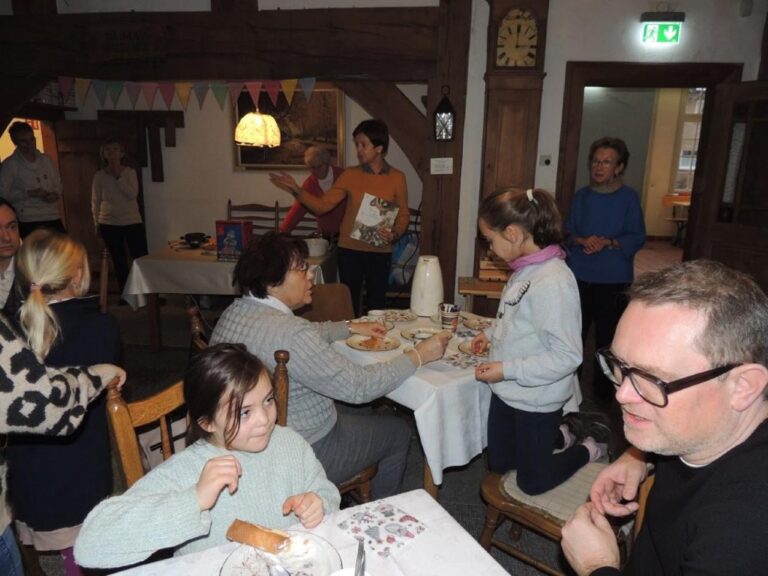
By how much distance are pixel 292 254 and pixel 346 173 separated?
1.89 m

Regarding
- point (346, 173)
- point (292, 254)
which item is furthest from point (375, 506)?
point (346, 173)

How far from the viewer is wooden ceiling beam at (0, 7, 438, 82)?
408 cm

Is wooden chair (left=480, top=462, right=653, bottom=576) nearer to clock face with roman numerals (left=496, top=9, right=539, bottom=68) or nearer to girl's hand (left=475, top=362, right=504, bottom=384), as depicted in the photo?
girl's hand (left=475, top=362, right=504, bottom=384)

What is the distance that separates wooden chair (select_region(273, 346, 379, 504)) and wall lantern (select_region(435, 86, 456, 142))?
9.42ft

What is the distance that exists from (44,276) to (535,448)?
5.16 ft

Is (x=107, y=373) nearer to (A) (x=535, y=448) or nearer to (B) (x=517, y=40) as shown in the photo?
(A) (x=535, y=448)

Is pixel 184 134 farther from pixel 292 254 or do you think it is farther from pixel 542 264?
pixel 542 264

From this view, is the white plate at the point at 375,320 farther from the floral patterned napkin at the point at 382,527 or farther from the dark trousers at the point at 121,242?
the dark trousers at the point at 121,242

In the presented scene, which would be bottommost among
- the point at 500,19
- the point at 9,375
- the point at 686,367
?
the point at 9,375

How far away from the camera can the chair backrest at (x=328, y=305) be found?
104 inches

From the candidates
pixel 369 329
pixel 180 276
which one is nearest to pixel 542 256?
pixel 369 329

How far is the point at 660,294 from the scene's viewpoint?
0.87 meters

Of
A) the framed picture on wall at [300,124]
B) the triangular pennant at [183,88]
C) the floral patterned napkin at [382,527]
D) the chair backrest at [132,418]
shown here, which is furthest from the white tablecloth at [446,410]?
the framed picture on wall at [300,124]

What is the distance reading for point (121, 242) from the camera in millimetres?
5195
